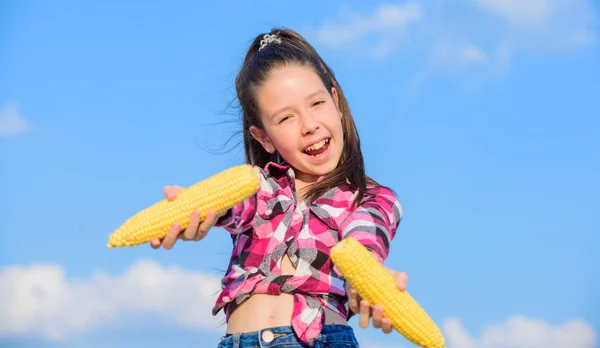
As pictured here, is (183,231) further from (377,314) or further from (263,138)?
(263,138)

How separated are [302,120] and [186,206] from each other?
1.16 meters

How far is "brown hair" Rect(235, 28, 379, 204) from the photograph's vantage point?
5.18m

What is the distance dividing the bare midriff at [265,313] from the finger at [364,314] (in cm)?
44

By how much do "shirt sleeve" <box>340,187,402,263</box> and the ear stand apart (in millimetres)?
839

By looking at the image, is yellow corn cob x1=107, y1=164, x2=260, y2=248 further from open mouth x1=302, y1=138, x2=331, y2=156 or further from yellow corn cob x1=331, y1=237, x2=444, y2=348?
open mouth x1=302, y1=138, x2=331, y2=156

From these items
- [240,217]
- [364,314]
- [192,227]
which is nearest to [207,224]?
[192,227]

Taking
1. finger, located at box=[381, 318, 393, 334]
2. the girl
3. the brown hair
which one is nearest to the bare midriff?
the girl

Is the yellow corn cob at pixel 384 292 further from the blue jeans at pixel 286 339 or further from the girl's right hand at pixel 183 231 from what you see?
the girl's right hand at pixel 183 231

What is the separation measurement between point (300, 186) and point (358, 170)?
16.2 inches

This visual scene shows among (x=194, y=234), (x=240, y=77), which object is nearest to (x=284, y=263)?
(x=194, y=234)

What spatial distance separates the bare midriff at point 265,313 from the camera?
4.56 meters

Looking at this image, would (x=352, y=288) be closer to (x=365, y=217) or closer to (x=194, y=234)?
(x=365, y=217)

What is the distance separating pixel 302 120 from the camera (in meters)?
5.11

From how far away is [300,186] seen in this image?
5.32 m
